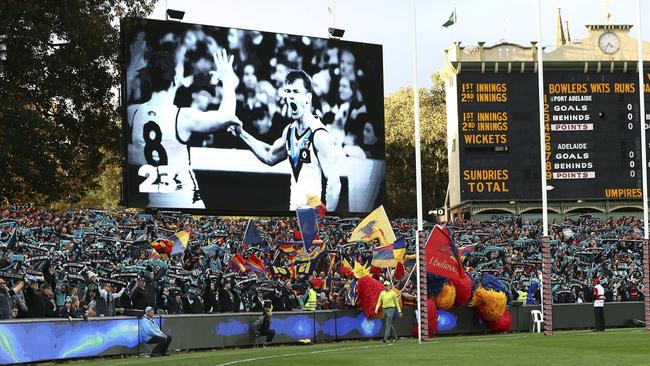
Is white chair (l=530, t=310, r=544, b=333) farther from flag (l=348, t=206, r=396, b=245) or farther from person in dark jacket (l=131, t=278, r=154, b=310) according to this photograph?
person in dark jacket (l=131, t=278, r=154, b=310)

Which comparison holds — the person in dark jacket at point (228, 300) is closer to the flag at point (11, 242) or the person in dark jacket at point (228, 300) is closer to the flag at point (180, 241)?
the flag at point (180, 241)

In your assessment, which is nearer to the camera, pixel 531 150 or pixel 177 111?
pixel 177 111

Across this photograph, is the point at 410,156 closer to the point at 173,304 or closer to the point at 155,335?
the point at 173,304

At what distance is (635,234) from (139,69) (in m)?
24.6

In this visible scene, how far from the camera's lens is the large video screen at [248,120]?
4716cm

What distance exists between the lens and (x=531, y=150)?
57188 mm

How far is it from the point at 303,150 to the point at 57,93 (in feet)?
36.0

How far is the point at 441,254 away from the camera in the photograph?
111ft

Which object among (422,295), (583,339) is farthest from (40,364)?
(583,339)

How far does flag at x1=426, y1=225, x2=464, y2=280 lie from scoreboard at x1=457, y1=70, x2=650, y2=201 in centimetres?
2305

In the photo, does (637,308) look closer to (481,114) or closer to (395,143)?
(481,114)

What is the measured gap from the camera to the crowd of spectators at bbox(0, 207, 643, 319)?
29.9 meters

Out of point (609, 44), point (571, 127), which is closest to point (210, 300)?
point (571, 127)

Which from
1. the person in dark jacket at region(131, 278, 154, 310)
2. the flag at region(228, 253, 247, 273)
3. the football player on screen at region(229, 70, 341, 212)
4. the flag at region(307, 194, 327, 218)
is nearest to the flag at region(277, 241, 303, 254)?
the flag at region(307, 194, 327, 218)
